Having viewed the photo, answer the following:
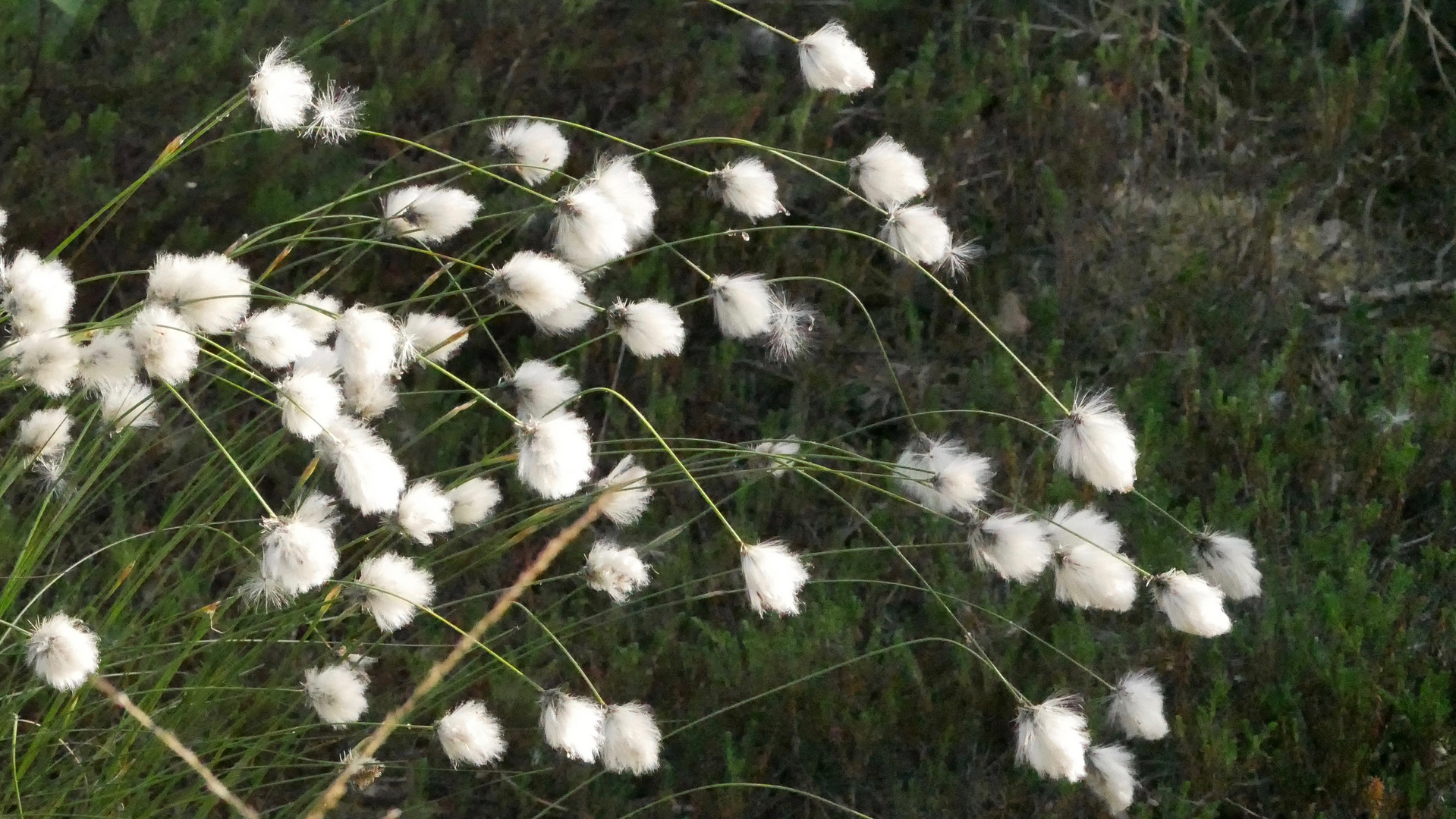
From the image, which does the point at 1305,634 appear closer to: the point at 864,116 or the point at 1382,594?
the point at 1382,594

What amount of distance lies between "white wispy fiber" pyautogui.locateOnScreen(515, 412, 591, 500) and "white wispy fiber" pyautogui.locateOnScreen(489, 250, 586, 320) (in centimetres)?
25

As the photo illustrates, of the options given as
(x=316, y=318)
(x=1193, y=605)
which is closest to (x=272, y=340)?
(x=316, y=318)

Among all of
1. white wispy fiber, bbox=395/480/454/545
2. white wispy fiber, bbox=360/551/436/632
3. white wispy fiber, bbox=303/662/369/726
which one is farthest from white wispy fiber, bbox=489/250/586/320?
white wispy fiber, bbox=303/662/369/726

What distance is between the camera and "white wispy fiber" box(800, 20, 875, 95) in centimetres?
218

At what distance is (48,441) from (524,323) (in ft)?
6.60

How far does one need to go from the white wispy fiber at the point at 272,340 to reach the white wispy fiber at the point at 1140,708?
1266 millimetres

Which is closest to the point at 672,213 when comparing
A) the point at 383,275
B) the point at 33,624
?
the point at 383,275

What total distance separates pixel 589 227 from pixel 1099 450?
0.75 meters

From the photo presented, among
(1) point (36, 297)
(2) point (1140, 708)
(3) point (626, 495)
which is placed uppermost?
(1) point (36, 297)

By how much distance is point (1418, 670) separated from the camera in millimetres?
2635

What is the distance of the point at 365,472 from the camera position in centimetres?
173

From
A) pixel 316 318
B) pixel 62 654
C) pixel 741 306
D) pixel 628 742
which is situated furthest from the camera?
pixel 741 306

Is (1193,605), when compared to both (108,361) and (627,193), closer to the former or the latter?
(627,193)

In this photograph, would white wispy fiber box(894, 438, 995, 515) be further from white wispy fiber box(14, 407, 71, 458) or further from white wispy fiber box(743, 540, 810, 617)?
white wispy fiber box(14, 407, 71, 458)
